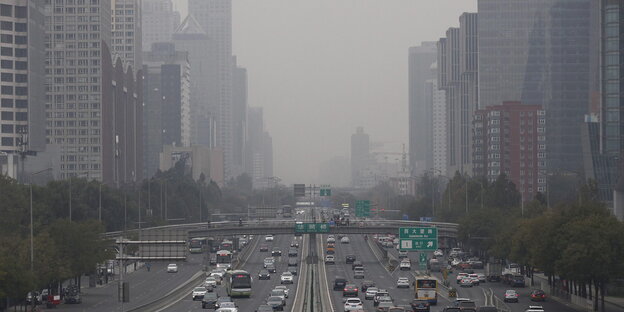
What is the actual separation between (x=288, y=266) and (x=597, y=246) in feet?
213

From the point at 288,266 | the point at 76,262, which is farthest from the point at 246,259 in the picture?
the point at 76,262

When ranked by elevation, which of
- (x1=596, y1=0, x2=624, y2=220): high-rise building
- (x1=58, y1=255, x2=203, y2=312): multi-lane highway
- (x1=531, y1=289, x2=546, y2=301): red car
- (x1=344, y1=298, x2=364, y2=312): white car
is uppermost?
(x1=596, y1=0, x2=624, y2=220): high-rise building

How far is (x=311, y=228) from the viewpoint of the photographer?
542 feet

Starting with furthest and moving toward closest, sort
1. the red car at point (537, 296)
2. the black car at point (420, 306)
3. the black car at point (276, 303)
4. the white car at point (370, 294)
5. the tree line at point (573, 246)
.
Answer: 1. the red car at point (537, 296)
2. the white car at point (370, 294)
3. the tree line at point (573, 246)
4. the black car at point (276, 303)
5. the black car at point (420, 306)

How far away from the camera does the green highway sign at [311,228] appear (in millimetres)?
164750

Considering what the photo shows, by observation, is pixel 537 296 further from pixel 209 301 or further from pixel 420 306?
pixel 209 301

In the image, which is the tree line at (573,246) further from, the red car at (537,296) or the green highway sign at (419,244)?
the green highway sign at (419,244)

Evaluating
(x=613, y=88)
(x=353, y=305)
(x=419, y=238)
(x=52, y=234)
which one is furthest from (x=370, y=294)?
(x=613, y=88)

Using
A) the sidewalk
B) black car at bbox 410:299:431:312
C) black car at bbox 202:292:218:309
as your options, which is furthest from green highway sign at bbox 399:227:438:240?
black car at bbox 410:299:431:312

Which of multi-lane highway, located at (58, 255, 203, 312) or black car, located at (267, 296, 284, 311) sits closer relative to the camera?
black car, located at (267, 296, 284, 311)

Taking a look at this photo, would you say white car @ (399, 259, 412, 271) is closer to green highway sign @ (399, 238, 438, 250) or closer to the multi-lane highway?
the multi-lane highway

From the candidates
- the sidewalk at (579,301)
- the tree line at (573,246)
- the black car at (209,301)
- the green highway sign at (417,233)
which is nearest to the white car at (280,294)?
the black car at (209,301)

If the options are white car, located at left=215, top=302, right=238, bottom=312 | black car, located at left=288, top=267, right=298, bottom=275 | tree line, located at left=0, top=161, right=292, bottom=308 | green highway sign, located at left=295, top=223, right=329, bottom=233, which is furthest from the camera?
green highway sign, located at left=295, top=223, right=329, bottom=233

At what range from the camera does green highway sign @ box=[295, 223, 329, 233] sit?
541ft
